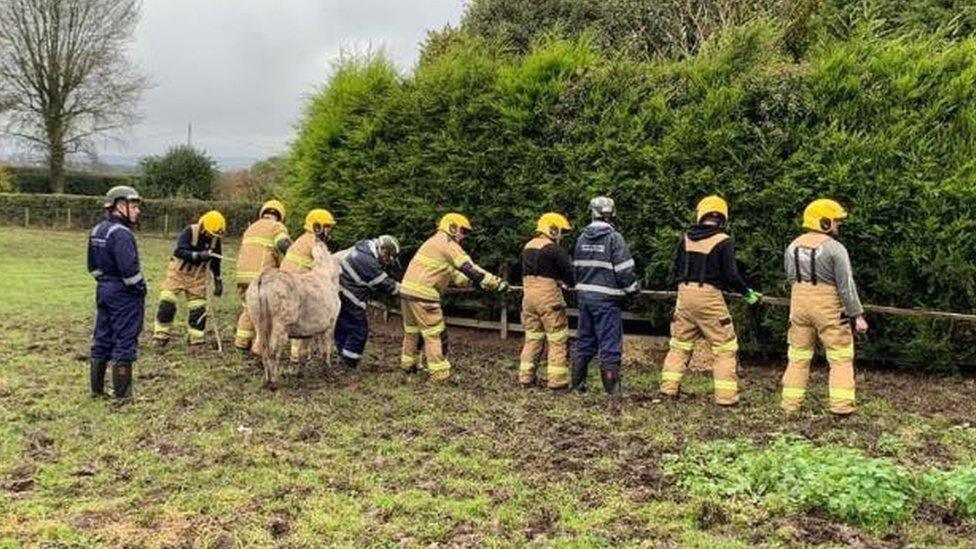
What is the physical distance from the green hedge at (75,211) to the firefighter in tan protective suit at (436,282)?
26538 mm

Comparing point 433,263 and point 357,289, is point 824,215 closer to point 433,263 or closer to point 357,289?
point 433,263

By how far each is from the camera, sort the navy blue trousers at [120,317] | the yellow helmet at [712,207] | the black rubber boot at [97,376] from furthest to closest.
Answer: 1. the yellow helmet at [712,207]
2. the black rubber boot at [97,376]
3. the navy blue trousers at [120,317]

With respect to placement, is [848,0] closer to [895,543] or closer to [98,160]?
[895,543]

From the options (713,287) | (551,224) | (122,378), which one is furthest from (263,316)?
(713,287)

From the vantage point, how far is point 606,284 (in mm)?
8977

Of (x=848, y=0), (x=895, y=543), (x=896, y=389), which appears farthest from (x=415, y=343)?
(x=848, y=0)

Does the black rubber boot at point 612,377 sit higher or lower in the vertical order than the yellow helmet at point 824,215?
lower

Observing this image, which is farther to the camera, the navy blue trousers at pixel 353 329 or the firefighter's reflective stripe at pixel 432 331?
the navy blue trousers at pixel 353 329

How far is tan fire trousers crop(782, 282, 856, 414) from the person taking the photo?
25.7 ft

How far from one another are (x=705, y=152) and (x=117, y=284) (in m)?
6.80

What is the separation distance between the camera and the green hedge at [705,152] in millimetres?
9289

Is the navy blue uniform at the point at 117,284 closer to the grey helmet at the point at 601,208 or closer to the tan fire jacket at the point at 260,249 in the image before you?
the tan fire jacket at the point at 260,249

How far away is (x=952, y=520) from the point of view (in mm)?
5055

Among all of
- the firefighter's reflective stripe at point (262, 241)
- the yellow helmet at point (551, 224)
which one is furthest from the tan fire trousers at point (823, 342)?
the firefighter's reflective stripe at point (262, 241)
